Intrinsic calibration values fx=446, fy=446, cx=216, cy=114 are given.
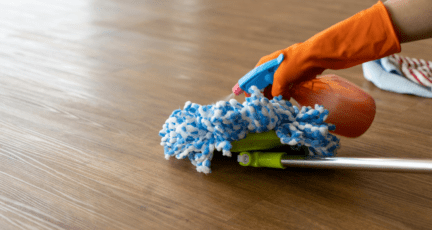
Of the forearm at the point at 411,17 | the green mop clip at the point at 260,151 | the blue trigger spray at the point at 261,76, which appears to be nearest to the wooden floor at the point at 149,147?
the green mop clip at the point at 260,151

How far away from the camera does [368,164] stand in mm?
647

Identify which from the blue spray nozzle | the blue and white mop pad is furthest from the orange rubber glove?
the blue and white mop pad

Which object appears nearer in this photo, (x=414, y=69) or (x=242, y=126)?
(x=242, y=126)

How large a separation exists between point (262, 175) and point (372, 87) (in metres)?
0.57

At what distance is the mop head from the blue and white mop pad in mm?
473

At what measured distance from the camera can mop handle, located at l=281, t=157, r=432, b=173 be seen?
1.93ft

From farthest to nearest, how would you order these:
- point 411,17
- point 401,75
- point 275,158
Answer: point 401,75 < point 275,158 < point 411,17

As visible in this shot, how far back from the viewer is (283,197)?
0.68 metres

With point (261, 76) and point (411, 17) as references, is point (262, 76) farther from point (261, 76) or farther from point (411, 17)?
point (411, 17)

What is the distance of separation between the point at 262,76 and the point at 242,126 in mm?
101

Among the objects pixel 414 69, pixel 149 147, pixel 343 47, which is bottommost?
pixel 149 147

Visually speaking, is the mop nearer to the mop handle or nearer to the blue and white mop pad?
the mop handle

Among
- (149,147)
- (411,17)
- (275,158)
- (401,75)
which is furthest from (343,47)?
(401,75)

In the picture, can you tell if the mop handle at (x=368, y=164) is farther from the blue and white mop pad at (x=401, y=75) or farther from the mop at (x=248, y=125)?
the blue and white mop pad at (x=401, y=75)
